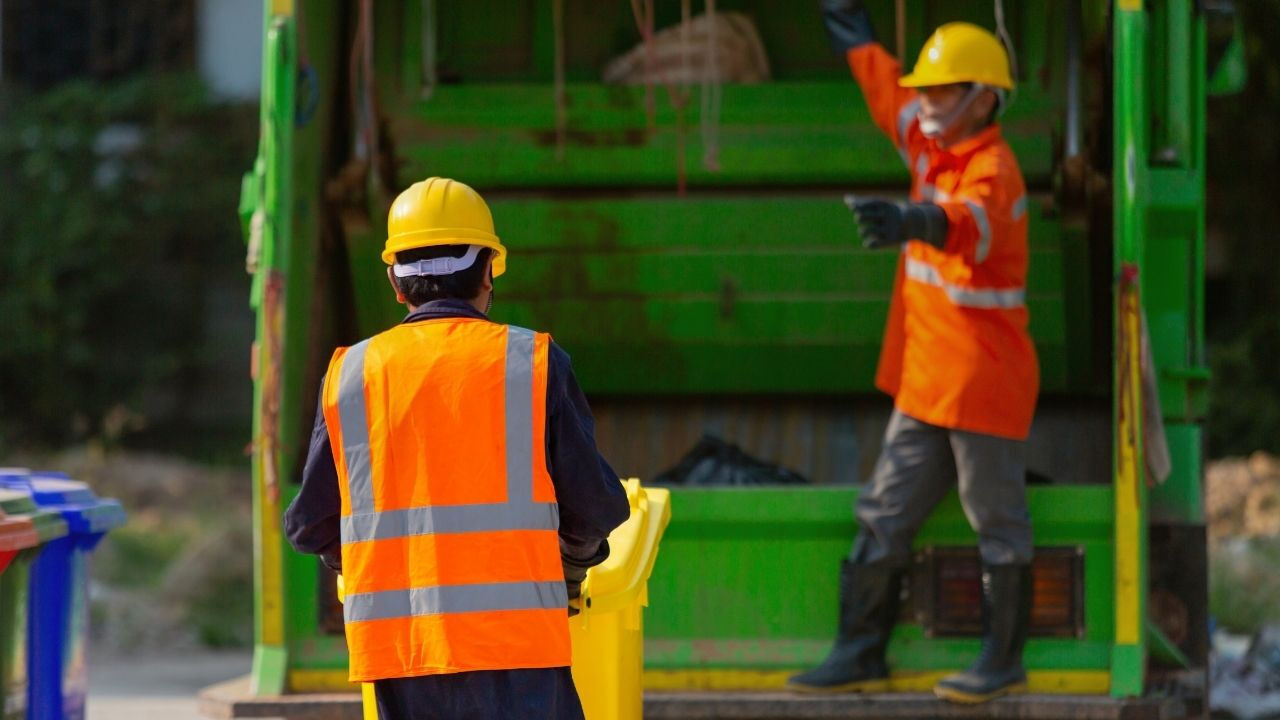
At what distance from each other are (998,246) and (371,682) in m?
1.68

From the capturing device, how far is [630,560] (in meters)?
3.00

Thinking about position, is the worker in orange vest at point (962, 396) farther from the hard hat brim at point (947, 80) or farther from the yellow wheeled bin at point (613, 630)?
the yellow wheeled bin at point (613, 630)

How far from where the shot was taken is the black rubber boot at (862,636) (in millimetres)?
3781

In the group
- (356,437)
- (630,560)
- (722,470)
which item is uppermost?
(356,437)

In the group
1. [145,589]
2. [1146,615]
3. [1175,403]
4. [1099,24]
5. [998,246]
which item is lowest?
[145,589]

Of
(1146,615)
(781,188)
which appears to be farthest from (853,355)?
(1146,615)

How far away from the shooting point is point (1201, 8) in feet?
14.1

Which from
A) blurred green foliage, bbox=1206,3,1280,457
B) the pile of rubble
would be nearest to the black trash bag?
the pile of rubble

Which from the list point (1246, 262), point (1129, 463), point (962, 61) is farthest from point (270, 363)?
point (1246, 262)

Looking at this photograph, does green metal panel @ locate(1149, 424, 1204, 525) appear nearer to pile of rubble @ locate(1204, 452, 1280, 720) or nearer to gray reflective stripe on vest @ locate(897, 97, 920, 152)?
pile of rubble @ locate(1204, 452, 1280, 720)

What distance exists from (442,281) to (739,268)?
7.39 ft

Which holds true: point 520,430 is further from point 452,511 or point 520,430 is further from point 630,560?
point 630,560

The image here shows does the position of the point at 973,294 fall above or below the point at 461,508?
above

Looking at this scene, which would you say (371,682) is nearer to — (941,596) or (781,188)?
(941,596)
